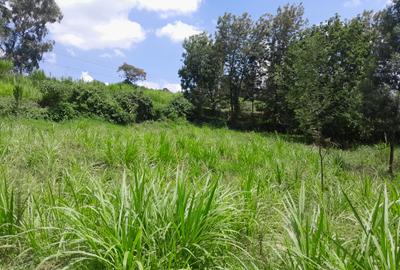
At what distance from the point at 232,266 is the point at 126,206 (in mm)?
887

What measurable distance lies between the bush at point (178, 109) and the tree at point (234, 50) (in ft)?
15.2

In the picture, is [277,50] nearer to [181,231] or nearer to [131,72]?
[131,72]

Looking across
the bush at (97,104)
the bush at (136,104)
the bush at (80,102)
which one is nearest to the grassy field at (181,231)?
the bush at (80,102)

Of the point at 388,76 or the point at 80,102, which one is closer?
the point at 388,76

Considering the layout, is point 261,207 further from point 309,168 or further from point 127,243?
point 309,168

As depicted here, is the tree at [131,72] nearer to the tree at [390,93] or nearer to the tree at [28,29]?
the tree at [28,29]

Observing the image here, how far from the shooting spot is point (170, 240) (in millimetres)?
2551

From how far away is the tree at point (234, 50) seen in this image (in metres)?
30.0

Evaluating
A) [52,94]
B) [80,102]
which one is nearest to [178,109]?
[80,102]

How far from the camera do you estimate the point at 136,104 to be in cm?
2275

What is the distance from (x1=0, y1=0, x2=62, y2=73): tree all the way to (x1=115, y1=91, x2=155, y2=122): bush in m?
16.8

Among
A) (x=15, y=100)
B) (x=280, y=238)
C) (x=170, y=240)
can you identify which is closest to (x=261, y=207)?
(x=280, y=238)

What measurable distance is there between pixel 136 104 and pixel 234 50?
11.5 meters

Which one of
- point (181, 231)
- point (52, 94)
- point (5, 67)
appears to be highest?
point (5, 67)
